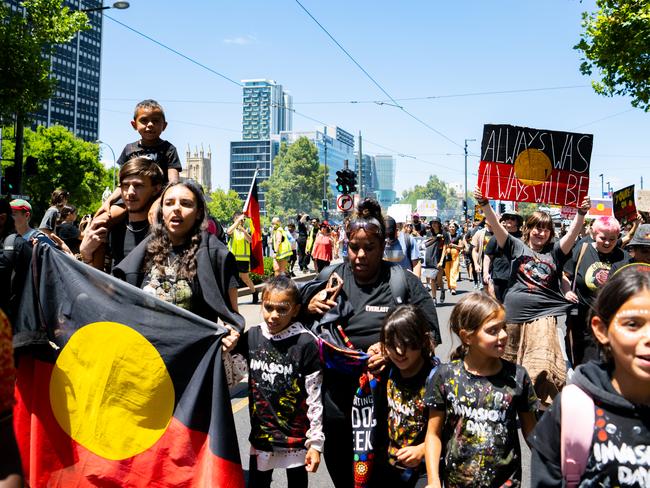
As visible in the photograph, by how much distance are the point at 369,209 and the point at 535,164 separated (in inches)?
116

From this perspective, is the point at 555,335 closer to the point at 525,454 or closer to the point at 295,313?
the point at 525,454

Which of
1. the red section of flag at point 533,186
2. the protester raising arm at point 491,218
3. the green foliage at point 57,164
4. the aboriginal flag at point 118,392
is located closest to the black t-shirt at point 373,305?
the aboriginal flag at point 118,392

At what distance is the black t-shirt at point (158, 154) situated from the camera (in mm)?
4699

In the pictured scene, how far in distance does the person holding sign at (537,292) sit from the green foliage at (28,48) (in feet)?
56.2

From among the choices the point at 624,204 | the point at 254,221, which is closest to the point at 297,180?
the point at 254,221

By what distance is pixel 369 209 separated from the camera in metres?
4.28

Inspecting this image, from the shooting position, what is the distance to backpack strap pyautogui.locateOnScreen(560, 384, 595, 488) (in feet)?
6.34

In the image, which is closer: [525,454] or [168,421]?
[168,421]

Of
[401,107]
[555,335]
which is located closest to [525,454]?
[555,335]

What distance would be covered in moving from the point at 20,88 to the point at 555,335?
18174 mm

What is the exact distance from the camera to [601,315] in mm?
2086

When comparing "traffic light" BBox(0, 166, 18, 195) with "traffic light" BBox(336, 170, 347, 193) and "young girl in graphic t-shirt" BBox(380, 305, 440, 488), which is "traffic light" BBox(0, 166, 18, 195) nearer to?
"traffic light" BBox(336, 170, 347, 193)

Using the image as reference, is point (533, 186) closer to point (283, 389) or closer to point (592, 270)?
point (592, 270)

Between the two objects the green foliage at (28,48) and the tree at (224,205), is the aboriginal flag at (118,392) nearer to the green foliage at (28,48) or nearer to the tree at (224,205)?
the green foliage at (28,48)
